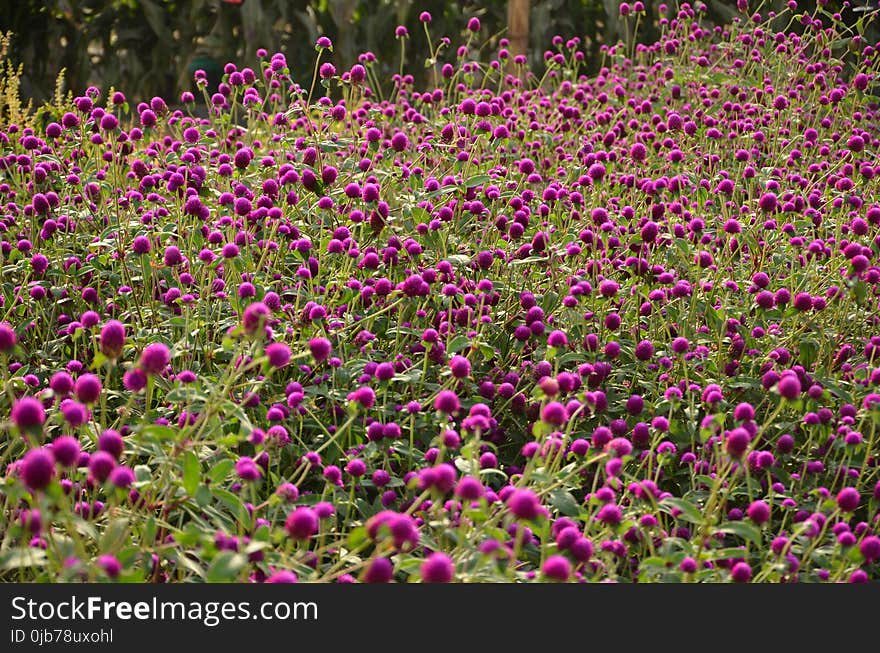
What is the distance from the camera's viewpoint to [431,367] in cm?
305

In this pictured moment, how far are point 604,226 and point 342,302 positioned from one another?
81 centimetres

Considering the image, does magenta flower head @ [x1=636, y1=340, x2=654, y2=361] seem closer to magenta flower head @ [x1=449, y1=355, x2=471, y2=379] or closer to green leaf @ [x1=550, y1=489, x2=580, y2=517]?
magenta flower head @ [x1=449, y1=355, x2=471, y2=379]

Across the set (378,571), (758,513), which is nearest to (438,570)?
Answer: (378,571)

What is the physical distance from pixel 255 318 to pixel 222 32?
8.08 metres

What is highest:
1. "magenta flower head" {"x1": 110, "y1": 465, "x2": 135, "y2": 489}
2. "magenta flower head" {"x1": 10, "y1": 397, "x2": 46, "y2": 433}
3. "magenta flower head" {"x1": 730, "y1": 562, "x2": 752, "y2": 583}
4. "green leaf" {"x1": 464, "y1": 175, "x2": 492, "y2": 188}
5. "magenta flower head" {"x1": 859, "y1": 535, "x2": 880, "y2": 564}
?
"green leaf" {"x1": 464, "y1": 175, "x2": 492, "y2": 188}

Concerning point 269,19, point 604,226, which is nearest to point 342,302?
point 604,226

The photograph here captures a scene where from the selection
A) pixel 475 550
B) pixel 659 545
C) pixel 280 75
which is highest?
pixel 280 75

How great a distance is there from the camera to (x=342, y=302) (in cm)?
315

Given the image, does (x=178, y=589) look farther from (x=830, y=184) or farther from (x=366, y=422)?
(x=830, y=184)

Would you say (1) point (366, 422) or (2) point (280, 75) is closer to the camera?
(1) point (366, 422)

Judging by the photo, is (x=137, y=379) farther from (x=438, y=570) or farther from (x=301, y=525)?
(x=438, y=570)

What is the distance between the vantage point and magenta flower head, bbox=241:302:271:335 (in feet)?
6.46

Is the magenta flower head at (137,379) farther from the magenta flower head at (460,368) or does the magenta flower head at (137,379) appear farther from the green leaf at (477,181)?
the green leaf at (477,181)

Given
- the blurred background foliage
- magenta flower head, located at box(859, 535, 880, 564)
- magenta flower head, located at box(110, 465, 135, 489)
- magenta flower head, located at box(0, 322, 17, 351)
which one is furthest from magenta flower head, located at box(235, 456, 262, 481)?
the blurred background foliage
